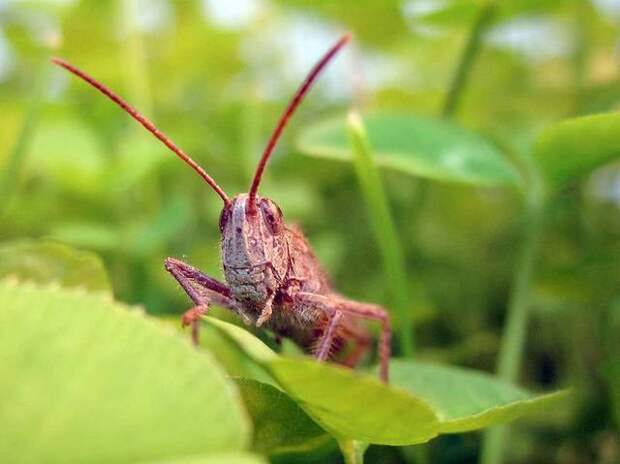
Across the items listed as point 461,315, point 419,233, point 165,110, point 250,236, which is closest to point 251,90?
point 165,110

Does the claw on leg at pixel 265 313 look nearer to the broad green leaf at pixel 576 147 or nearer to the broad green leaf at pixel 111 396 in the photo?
the broad green leaf at pixel 576 147

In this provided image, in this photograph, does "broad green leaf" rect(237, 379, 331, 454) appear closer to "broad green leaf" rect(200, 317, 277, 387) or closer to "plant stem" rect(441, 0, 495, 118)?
"broad green leaf" rect(200, 317, 277, 387)

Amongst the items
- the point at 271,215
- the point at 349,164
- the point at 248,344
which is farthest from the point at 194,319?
the point at 349,164

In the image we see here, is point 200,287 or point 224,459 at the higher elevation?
point 224,459

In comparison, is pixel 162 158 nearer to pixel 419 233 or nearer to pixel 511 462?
pixel 419 233

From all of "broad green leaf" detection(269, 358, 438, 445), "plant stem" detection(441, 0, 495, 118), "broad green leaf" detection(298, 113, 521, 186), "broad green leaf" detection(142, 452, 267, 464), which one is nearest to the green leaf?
"broad green leaf" detection(269, 358, 438, 445)

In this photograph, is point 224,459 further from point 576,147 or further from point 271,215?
point 576,147
